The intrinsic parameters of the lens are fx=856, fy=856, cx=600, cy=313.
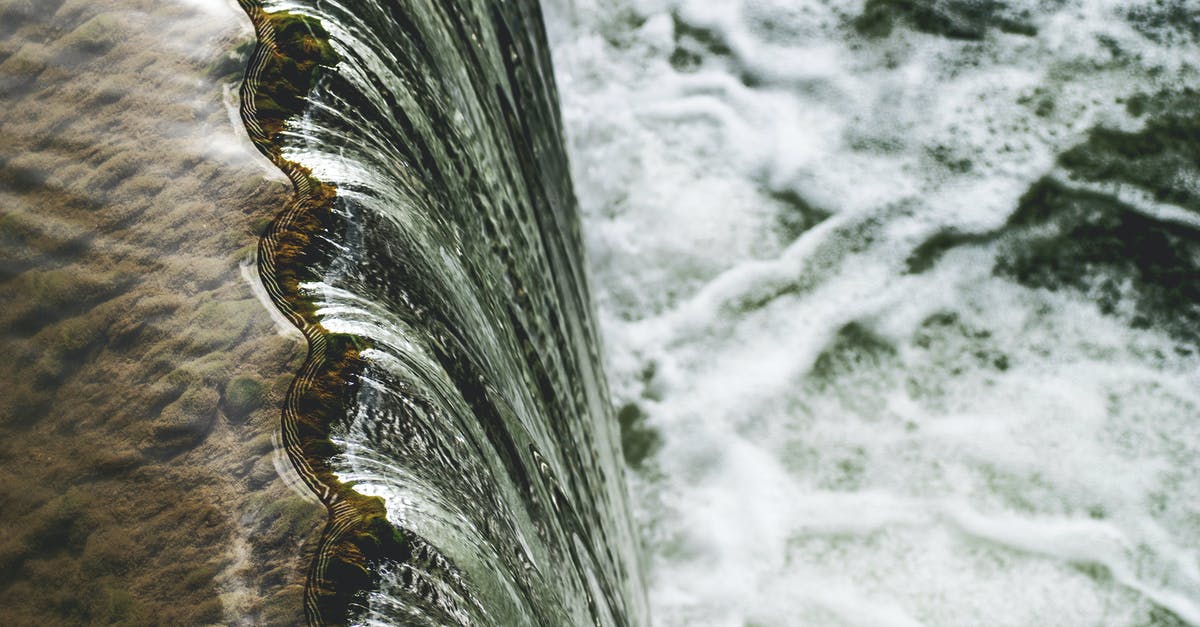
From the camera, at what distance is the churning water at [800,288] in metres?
1.31

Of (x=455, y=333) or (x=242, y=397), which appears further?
(x=455, y=333)

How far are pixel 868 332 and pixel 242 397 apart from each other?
6.76ft

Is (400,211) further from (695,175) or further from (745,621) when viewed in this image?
(695,175)

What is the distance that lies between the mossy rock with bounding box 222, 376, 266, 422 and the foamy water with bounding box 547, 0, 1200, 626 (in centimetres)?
162

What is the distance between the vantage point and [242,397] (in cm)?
93

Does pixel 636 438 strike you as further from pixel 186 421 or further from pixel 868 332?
pixel 186 421

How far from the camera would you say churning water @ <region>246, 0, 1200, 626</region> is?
131cm

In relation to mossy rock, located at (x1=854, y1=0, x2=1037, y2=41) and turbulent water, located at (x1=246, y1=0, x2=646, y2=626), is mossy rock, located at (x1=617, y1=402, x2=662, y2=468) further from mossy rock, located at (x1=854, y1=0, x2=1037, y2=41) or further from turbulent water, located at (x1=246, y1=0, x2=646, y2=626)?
mossy rock, located at (x1=854, y1=0, x2=1037, y2=41)

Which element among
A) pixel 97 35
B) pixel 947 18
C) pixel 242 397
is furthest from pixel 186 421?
pixel 947 18

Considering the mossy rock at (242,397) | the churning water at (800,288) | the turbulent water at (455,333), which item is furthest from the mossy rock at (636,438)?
the mossy rock at (242,397)

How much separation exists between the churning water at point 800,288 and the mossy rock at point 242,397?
8.1 inches

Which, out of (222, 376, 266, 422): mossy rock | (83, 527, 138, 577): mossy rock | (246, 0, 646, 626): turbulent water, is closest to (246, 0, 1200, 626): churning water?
(246, 0, 646, 626): turbulent water

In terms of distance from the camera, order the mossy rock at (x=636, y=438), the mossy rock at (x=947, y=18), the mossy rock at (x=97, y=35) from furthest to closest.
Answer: the mossy rock at (x=947, y=18) → the mossy rock at (x=636, y=438) → the mossy rock at (x=97, y=35)

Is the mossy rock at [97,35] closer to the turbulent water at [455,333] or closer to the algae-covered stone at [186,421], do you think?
the turbulent water at [455,333]
